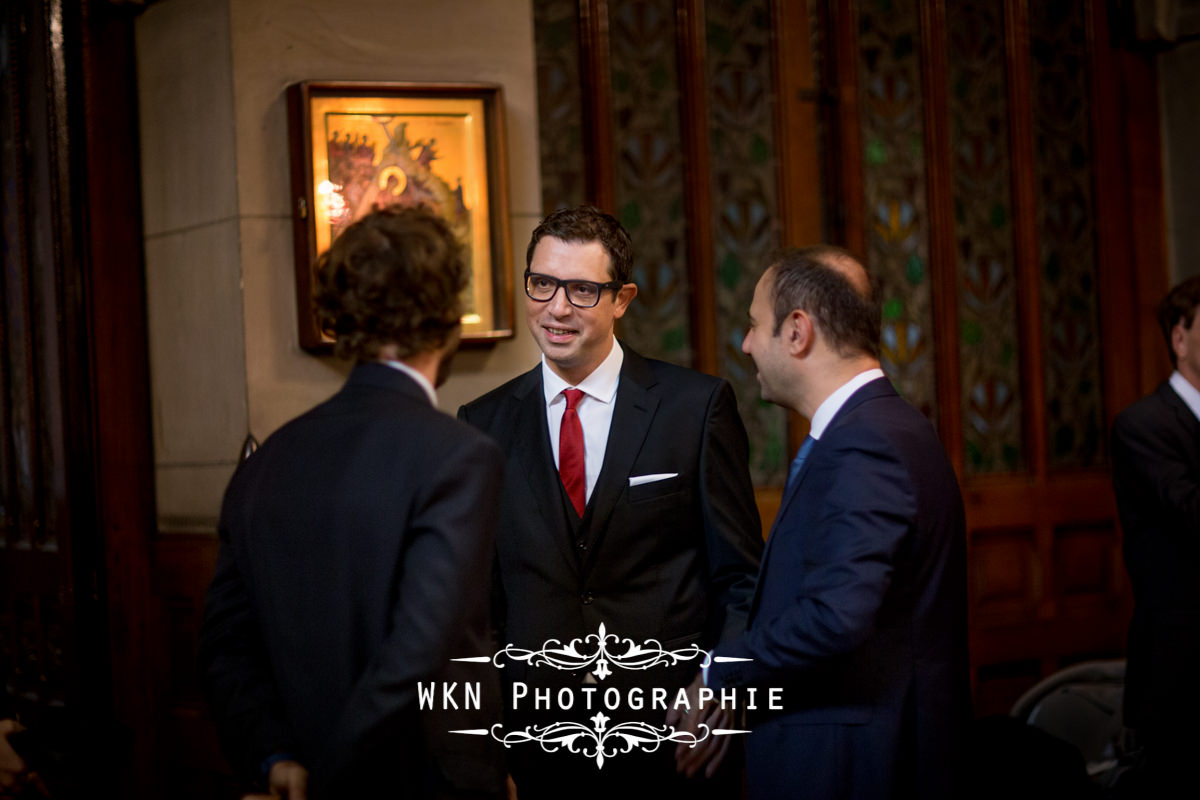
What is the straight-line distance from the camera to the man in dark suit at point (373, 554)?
1.60 m

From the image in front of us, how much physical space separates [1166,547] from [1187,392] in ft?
1.48

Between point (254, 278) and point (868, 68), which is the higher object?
point (868, 68)

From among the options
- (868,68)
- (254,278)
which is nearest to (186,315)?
(254,278)

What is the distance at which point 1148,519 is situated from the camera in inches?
128

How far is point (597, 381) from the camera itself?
255cm

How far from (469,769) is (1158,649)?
91.1 inches

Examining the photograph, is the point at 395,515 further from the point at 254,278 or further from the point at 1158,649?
the point at 1158,649

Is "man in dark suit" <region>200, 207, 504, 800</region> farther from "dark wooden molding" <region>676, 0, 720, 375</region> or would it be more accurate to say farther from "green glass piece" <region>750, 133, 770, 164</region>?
"green glass piece" <region>750, 133, 770, 164</region>

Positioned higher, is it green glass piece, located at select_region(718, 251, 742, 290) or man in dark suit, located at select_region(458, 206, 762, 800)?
green glass piece, located at select_region(718, 251, 742, 290)

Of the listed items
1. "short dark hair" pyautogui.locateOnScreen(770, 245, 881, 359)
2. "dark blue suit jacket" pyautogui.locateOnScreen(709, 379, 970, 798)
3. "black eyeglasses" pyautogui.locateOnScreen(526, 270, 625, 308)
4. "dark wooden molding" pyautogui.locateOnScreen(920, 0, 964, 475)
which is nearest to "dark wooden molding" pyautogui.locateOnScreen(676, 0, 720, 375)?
"dark wooden molding" pyautogui.locateOnScreen(920, 0, 964, 475)

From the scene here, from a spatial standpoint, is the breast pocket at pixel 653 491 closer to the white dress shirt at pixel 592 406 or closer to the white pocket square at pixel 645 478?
the white pocket square at pixel 645 478

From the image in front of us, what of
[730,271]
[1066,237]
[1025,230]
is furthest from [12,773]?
[1066,237]

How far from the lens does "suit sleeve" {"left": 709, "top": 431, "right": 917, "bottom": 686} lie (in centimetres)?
195

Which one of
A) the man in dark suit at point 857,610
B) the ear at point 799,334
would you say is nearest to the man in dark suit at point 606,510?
the man in dark suit at point 857,610
